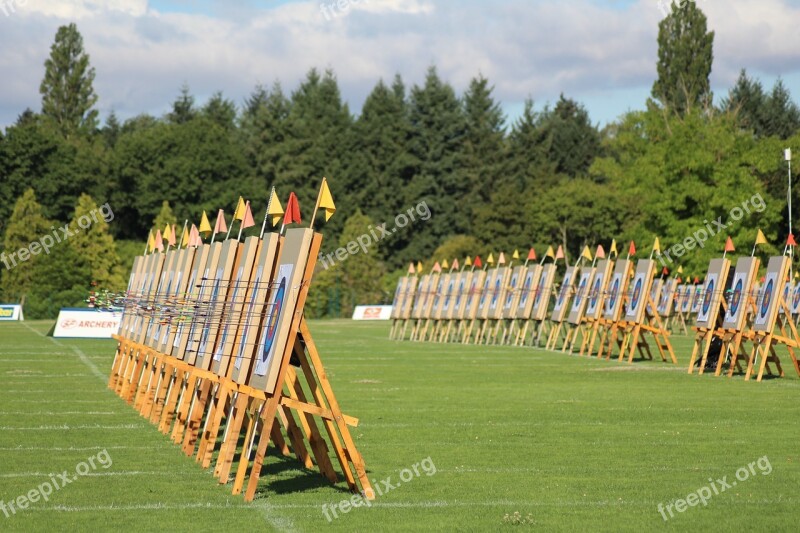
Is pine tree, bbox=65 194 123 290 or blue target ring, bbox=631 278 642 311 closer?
blue target ring, bbox=631 278 642 311

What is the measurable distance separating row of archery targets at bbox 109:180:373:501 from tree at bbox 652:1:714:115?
7588 cm

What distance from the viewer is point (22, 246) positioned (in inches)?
2960

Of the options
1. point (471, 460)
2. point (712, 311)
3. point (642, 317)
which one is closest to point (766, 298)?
point (712, 311)

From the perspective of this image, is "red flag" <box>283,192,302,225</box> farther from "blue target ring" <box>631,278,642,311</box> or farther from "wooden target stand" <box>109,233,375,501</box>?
"blue target ring" <box>631,278,642,311</box>

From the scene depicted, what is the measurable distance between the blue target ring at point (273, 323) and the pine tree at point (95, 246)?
6251 centimetres

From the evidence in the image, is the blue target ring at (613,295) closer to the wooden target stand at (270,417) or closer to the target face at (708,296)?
the target face at (708,296)

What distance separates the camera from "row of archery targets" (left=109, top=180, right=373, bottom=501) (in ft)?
37.3

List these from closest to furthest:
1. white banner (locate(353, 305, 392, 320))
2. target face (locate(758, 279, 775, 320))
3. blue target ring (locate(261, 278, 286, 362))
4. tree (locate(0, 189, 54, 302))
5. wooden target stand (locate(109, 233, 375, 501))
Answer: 1. wooden target stand (locate(109, 233, 375, 501))
2. blue target ring (locate(261, 278, 286, 362))
3. target face (locate(758, 279, 775, 320))
4. tree (locate(0, 189, 54, 302))
5. white banner (locate(353, 305, 392, 320))

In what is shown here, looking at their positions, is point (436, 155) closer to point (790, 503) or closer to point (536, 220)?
point (536, 220)

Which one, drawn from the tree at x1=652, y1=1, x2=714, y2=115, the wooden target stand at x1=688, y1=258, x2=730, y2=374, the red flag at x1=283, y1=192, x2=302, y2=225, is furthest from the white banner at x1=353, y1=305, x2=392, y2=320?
the red flag at x1=283, y1=192, x2=302, y2=225

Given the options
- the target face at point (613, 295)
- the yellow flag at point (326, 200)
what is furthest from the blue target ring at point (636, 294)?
the yellow flag at point (326, 200)

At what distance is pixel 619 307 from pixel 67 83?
77317 mm

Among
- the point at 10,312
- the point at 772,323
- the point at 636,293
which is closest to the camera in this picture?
the point at 772,323

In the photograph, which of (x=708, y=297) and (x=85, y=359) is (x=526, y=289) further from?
(x=85, y=359)
